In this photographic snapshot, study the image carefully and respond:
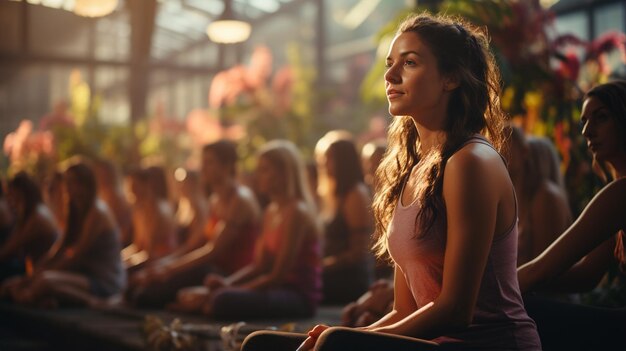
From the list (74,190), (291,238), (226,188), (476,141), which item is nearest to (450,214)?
(476,141)

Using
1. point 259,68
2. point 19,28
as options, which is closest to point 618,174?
point 259,68

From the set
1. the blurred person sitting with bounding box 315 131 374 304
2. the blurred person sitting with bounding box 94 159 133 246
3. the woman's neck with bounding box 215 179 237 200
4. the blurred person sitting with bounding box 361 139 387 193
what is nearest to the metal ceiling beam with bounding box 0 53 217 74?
the blurred person sitting with bounding box 94 159 133 246

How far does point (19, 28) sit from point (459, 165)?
12659 mm

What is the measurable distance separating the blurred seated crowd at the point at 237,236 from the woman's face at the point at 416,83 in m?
1.59

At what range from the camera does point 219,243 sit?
19.6 ft

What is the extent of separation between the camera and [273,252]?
5.45 m

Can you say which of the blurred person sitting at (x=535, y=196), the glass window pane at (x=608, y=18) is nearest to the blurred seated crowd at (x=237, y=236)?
the blurred person sitting at (x=535, y=196)

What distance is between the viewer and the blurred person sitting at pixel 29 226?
285 inches

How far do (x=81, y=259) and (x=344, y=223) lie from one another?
2.14m

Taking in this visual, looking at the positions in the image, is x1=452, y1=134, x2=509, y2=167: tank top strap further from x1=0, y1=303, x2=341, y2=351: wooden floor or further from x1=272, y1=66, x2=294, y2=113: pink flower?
x1=272, y1=66, x2=294, y2=113: pink flower

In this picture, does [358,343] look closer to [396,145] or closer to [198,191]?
[396,145]

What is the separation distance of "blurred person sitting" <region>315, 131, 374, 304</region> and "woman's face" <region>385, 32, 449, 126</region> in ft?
11.3

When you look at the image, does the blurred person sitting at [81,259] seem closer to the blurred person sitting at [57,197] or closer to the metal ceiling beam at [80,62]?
the blurred person sitting at [57,197]

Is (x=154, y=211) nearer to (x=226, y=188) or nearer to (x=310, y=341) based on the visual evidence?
(x=226, y=188)
